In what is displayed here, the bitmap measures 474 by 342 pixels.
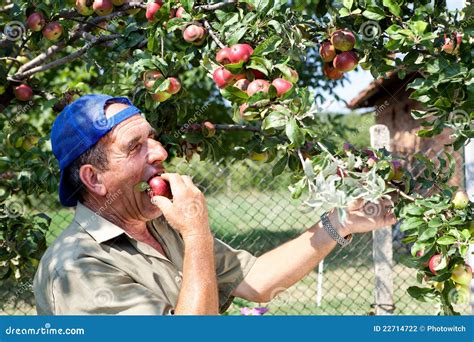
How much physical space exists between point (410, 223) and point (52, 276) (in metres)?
1.01

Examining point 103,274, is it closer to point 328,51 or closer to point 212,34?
point 212,34

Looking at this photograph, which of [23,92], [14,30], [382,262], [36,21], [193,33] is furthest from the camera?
[382,262]

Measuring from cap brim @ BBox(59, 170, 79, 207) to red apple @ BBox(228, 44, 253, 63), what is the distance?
0.61 meters

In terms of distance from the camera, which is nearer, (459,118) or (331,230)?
(459,118)

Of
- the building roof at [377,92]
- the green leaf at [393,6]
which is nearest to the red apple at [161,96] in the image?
the green leaf at [393,6]

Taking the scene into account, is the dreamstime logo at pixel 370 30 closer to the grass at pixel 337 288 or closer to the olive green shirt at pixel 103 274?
the olive green shirt at pixel 103 274

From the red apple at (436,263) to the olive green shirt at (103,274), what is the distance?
2.44 feet

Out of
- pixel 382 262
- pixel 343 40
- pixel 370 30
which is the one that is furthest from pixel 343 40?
pixel 382 262

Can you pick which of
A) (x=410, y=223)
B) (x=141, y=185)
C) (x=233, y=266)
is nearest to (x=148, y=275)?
(x=141, y=185)

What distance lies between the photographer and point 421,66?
215 centimetres

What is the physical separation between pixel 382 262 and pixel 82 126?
305 centimetres

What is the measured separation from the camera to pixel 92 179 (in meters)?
2.00

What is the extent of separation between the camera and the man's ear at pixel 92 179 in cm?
199
